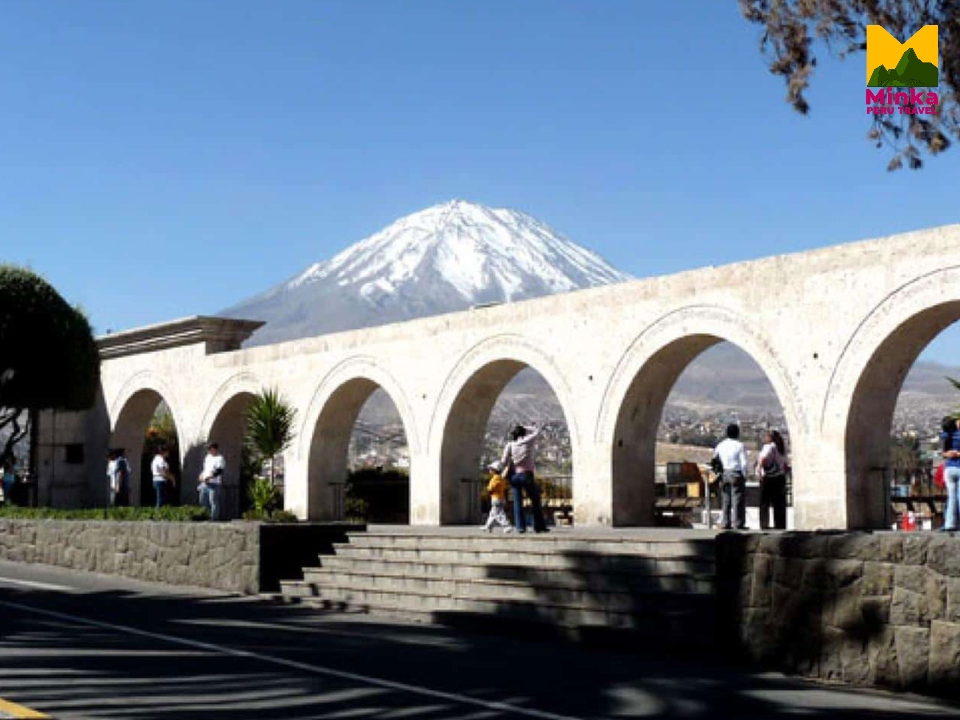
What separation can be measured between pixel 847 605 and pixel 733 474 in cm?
750

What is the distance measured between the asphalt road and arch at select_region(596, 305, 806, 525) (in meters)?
8.07

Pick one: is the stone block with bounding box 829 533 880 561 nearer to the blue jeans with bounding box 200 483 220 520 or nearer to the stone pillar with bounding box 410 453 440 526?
the blue jeans with bounding box 200 483 220 520

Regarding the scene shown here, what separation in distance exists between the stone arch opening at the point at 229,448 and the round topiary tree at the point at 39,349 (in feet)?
11.0

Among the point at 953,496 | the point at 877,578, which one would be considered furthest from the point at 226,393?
the point at 877,578

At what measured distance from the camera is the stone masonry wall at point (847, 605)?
958 cm

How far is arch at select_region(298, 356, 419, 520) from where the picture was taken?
27938 mm

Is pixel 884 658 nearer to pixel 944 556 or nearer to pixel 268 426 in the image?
pixel 944 556

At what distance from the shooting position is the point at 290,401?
29094 mm

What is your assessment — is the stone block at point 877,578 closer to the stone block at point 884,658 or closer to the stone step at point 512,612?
the stone block at point 884,658

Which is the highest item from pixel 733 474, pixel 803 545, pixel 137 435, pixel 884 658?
pixel 137 435

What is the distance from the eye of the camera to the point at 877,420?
61.9 ft

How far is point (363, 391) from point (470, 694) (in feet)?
64.8

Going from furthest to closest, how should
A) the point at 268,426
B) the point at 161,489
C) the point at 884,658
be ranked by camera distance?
the point at 161,489
the point at 268,426
the point at 884,658

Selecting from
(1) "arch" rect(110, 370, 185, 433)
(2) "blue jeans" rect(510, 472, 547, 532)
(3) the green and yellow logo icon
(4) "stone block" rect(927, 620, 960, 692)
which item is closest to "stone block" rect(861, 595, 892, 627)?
(4) "stone block" rect(927, 620, 960, 692)
